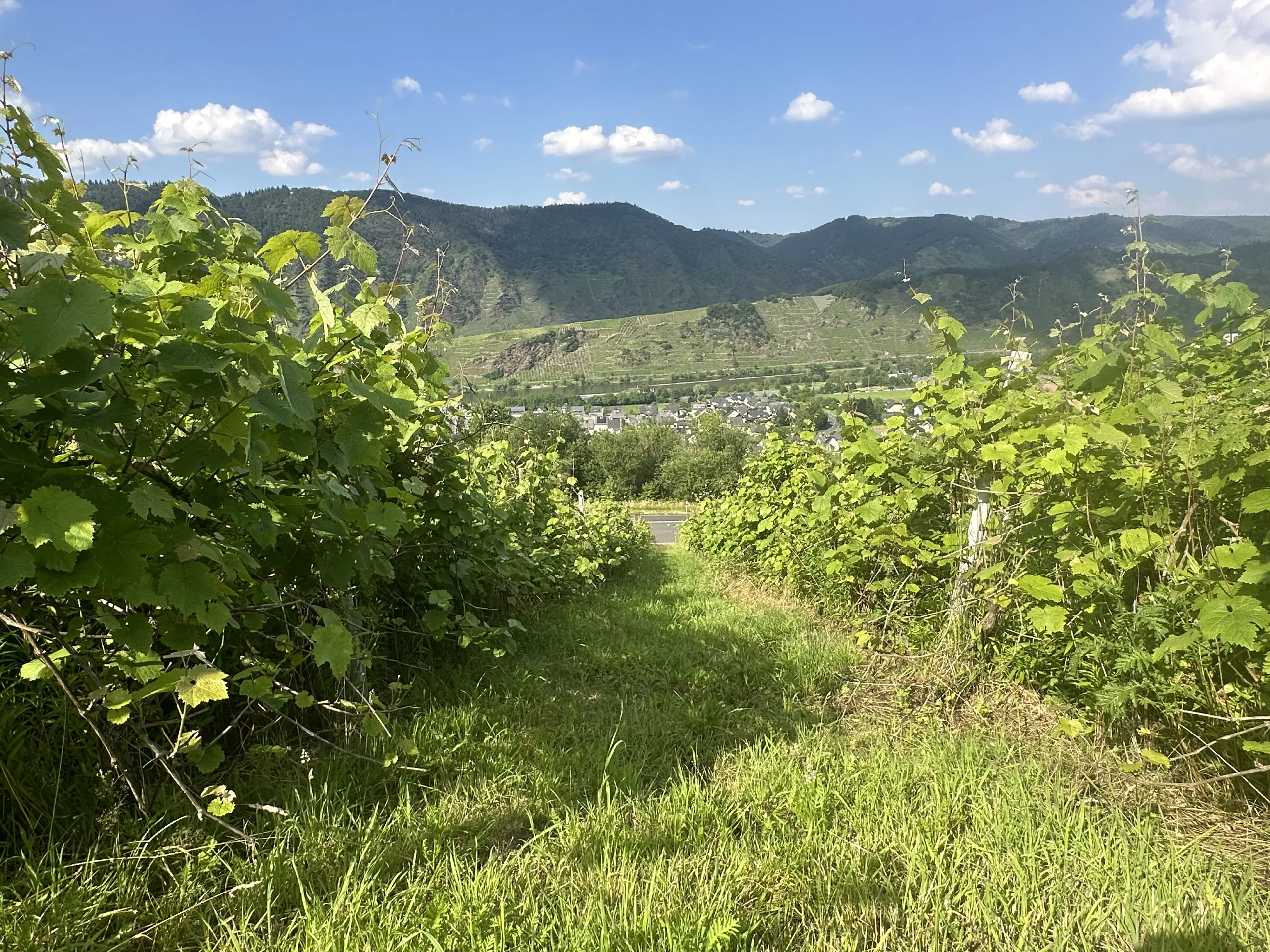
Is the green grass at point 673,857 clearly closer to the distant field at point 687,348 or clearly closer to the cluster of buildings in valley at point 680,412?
the cluster of buildings in valley at point 680,412

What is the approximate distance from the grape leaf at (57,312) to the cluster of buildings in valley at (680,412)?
42689 millimetres

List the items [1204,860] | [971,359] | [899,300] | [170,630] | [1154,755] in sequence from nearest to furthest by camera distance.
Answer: [170,630] < [1204,860] < [1154,755] < [971,359] < [899,300]

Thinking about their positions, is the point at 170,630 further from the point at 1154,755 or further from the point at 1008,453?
the point at 1008,453

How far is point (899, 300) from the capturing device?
10094cm

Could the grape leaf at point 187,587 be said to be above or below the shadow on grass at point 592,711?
above

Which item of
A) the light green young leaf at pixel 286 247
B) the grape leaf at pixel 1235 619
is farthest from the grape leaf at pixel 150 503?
the grape leaf at pixel 1235 619

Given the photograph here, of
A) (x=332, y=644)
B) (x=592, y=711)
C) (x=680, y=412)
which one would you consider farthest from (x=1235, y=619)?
(x=680, y=412)

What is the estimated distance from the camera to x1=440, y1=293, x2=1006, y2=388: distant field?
111m

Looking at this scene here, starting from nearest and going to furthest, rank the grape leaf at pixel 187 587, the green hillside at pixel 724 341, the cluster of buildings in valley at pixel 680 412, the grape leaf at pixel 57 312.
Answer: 1. the grape leaf at pixel 57 312
2. the grape leaf at pixel 187 587
3. the cluster of buildings in valley at pixel 680 412
4. the green hillside at pixel 724 341

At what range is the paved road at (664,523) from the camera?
30641mm

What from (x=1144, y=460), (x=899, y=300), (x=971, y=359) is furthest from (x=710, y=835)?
(x=899, y=300)

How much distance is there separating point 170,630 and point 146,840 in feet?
2.21

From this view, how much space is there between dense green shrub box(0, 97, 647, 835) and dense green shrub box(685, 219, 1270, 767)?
2918 mm

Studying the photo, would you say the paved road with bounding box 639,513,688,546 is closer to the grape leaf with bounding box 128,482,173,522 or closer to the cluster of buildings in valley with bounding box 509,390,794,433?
the cluster of buildings in valley with bounding box 509,390,794,433
